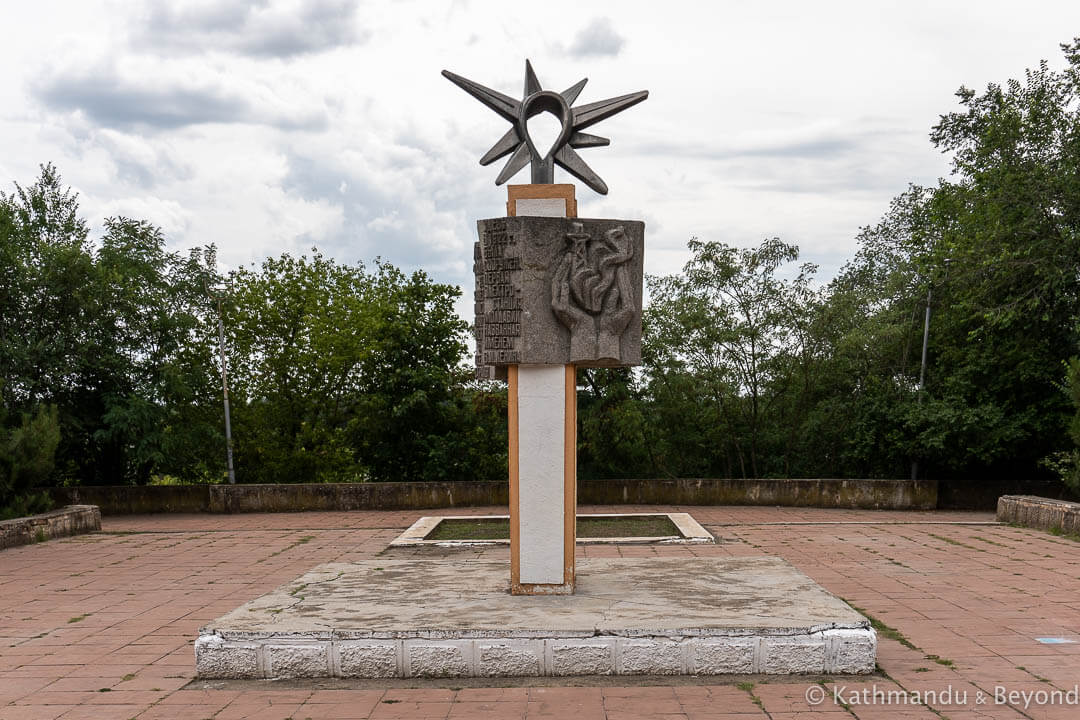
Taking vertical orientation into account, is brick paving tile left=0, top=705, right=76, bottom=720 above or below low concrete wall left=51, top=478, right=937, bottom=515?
below

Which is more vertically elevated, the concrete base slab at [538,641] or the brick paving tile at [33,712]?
the concrete base slab at [538,641]

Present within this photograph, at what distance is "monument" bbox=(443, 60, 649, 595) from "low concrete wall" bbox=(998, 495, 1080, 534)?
8.76 metres

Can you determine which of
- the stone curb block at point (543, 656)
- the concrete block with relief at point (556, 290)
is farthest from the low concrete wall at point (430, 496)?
the stone curb block at point (543, 656)

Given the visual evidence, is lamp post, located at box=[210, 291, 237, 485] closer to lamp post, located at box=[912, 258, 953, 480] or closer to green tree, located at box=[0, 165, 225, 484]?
green tree, located at box=[0, 165, 225, 484]

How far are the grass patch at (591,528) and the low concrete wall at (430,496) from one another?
2899 mm

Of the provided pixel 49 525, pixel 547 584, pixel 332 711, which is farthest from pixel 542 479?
pixel 49 525

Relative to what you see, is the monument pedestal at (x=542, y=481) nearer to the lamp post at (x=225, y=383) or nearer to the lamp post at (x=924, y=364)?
the lamp post at (x=225, y=383)

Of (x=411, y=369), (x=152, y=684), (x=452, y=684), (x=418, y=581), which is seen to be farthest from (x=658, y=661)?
(x=411, y=369)

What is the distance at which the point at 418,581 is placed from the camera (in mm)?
7445

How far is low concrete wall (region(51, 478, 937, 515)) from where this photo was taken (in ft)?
55.8

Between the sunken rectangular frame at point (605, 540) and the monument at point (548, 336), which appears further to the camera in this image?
the sunken rectangular frame at point (605, 540)

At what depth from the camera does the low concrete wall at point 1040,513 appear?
40.7ft

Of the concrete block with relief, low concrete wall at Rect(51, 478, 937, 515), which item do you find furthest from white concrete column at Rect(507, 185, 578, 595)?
low concrete wall at Rect(51, 478, 937, 515)

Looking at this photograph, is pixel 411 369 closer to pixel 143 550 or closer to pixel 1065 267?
pixel 143 550
